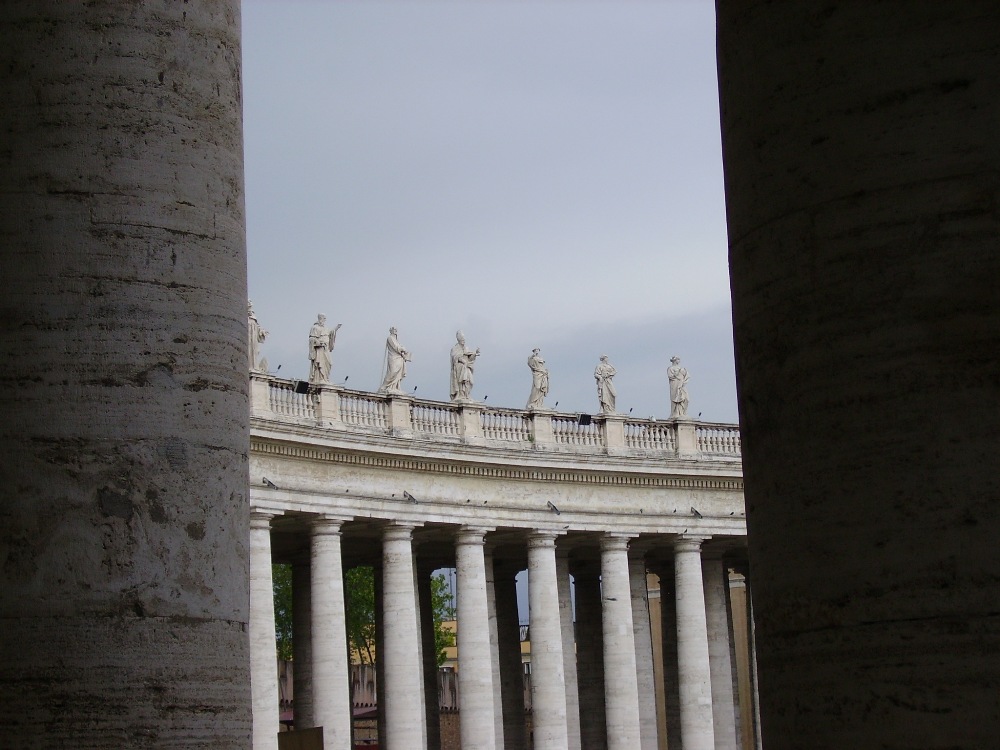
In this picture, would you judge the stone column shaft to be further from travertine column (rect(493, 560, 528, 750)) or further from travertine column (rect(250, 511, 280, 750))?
travertine column (rect(250, 511, 280, 750))

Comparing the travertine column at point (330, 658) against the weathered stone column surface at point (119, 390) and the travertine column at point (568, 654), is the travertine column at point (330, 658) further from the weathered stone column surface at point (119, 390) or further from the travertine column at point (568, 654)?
the weathered stone column surface at point (119, 390)

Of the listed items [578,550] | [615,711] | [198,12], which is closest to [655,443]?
[578,550]

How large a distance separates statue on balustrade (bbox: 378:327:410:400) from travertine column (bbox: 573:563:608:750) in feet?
76.3

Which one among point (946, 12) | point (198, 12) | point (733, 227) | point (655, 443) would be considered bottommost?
point (733, 227)

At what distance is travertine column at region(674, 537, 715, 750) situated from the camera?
3319 inches

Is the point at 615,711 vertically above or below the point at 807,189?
below

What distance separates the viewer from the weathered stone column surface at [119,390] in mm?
12531

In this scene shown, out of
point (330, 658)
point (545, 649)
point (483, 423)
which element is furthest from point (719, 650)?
point (330, 658)

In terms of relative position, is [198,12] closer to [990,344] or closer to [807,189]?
[807,189]

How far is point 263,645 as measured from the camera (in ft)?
224

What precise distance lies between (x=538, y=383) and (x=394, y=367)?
10028mm

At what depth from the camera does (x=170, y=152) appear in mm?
13672

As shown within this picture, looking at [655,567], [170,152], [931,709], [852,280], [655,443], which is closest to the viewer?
[931,709]

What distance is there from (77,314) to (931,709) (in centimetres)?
752
